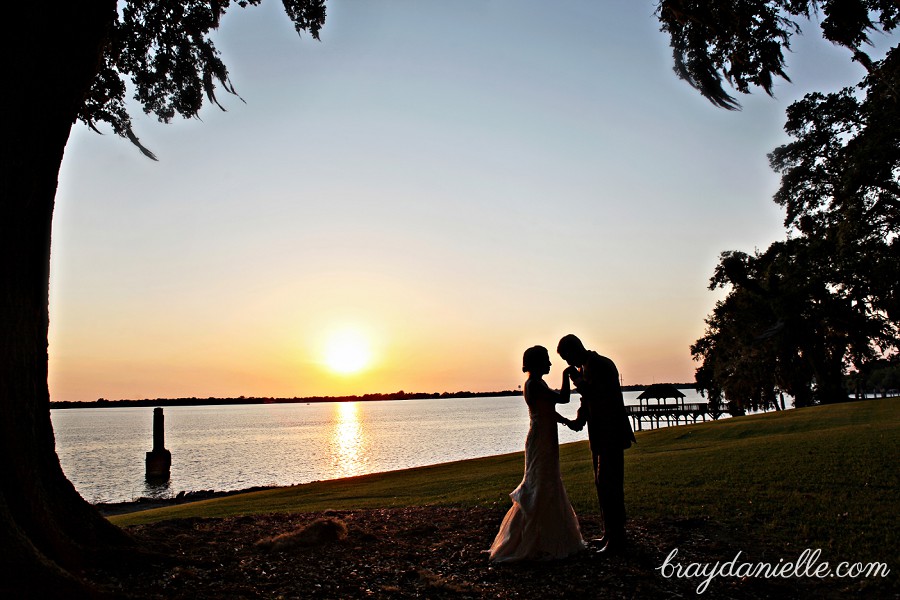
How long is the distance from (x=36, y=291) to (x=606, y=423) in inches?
241

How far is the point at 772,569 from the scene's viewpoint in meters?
6.58

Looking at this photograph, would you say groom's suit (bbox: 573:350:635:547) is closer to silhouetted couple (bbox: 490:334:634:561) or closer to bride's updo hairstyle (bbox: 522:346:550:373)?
silhouetted couple (bbox: 490:334:634:561)

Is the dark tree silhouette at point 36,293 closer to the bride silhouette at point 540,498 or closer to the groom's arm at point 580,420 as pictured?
the bride silhouette at point 540,498

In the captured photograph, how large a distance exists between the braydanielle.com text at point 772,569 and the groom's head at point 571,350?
2427 mm

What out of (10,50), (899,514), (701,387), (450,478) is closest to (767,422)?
(450,478)

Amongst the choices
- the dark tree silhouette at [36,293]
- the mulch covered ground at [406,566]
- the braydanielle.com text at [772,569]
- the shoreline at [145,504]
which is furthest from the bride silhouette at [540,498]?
the shoreline at [145,504]

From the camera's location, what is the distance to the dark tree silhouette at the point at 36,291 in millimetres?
5402

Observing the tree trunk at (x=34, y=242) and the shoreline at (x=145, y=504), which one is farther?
the shoreline at (x=145, y=504)

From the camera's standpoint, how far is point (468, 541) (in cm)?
801

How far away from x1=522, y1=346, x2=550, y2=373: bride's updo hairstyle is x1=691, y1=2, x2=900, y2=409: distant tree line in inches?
315

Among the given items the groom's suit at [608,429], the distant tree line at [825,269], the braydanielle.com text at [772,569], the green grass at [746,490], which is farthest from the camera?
the distant tree line at [825,269]

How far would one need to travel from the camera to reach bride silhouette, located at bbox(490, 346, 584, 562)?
688cm

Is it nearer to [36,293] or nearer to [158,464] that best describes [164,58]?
[36,293]

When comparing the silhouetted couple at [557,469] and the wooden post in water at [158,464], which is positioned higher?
the silhouetted couple at [557,469]
